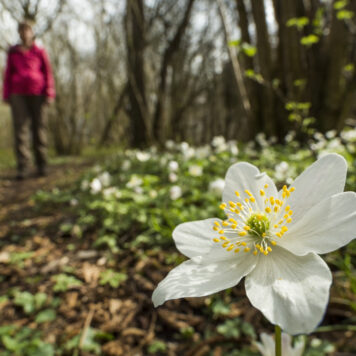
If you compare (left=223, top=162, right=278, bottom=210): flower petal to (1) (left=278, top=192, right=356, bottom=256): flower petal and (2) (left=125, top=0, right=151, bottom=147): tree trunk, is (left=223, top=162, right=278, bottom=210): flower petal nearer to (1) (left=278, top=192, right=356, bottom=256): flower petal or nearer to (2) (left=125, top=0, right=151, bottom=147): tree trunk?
(1) (left=278, top=192, right=356, bottom=256): flower petal

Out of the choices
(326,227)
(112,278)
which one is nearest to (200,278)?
(326,227)

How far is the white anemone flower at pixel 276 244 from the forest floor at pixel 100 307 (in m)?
1.08

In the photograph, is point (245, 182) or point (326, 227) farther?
point (245, 182)

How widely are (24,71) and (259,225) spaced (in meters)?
5.67

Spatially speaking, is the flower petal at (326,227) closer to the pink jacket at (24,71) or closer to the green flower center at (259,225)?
the green flower center at (259,225)

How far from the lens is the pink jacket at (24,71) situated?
17.3 feet

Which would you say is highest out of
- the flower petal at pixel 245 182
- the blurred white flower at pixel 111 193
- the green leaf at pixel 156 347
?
the flower petal at pixel 245 182

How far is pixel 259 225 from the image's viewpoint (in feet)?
2.50

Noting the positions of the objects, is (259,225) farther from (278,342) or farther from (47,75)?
(47,75)

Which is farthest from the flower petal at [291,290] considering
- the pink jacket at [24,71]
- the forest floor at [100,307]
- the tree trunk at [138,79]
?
the pink jacket at [24,71]

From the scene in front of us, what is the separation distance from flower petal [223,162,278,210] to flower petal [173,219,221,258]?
106 millimetres

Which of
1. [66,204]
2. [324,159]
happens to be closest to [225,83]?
[66,204]

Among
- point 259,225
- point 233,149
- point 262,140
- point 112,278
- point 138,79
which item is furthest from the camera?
point 138,79

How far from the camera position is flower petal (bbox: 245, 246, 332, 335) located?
51cm
